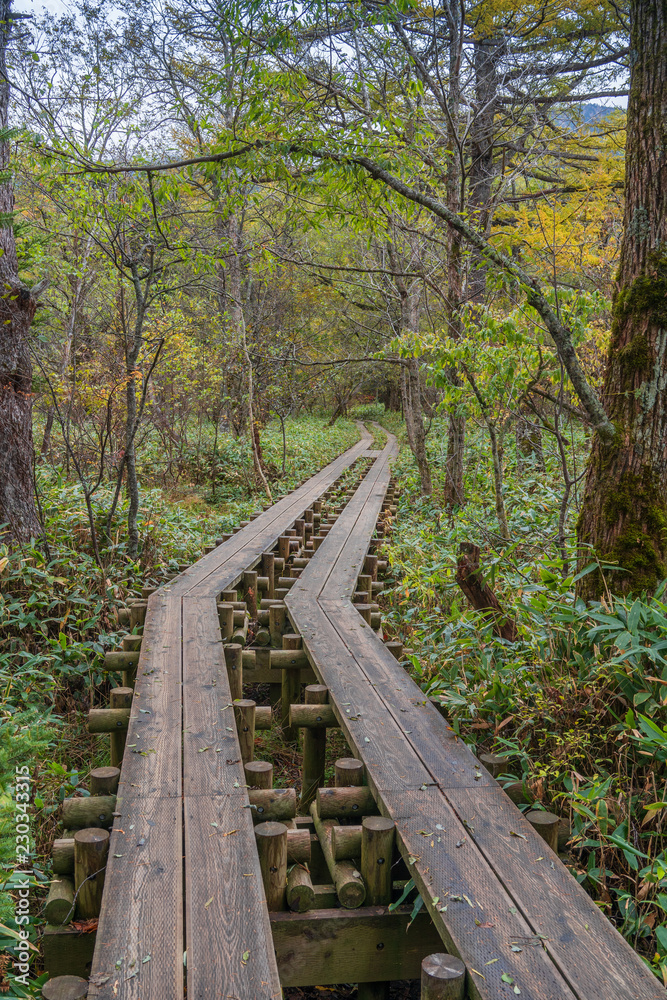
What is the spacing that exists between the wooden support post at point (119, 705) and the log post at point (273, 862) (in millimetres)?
1497

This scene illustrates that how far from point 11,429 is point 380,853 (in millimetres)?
5427

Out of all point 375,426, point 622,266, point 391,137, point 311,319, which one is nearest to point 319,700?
point 622,266

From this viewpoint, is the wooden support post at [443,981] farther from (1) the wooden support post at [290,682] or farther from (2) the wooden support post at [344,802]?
(1) the wooden support post at [290,682]

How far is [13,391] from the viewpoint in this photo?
638cm

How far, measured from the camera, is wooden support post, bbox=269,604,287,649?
5598 mm

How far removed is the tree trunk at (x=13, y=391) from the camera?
6.36 metres

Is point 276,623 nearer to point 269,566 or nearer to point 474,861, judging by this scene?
point 269,566

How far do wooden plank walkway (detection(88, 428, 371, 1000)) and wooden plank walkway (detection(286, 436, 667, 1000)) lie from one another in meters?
0.64

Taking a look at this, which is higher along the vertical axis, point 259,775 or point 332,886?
point 259,775

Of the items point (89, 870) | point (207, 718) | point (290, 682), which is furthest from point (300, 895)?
point (290, 682)

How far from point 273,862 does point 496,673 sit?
176cm

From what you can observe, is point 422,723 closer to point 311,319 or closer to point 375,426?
point 311,319

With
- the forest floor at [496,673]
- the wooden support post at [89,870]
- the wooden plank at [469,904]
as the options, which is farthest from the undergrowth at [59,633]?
the wooden plank at [469,904]

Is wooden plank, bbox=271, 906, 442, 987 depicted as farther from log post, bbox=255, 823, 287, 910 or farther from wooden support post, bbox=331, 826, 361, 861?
wooden support post, bbox=331, 826, 361, 861
